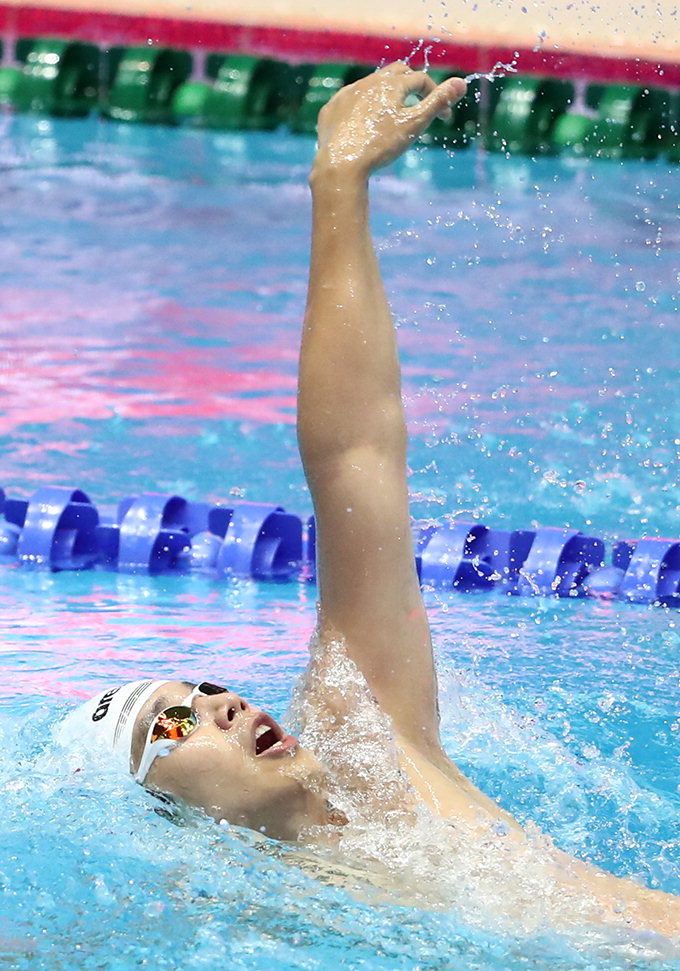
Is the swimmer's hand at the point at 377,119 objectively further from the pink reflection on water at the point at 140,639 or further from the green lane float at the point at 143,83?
the green lane float at the point at 143,83

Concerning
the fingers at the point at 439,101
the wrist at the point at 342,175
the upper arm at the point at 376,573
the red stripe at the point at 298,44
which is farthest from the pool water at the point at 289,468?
the red stripe at the point at 298,44

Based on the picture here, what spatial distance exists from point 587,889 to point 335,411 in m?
0.70

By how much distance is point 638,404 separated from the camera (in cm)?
484

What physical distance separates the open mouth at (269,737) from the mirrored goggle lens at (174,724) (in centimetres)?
8

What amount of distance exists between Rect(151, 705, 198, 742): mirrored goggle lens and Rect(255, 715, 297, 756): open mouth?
0.27ft

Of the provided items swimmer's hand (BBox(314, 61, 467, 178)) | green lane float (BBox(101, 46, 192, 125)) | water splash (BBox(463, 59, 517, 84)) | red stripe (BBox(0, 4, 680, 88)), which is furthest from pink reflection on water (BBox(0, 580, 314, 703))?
red stripe (BBox(0, 4, 680, 88))

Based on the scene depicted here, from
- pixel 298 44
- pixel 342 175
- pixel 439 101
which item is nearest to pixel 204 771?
pixel 342 175

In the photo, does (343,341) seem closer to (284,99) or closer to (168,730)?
(168,730)

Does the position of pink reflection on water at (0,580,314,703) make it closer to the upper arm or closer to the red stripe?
the upper arm

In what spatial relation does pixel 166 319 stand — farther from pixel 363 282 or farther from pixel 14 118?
pixel 14 118

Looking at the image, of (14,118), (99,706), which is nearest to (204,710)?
(99,706)

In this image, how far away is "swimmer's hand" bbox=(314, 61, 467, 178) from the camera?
6.68 ft

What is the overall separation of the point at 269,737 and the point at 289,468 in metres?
2.58

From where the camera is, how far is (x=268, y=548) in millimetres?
3941
